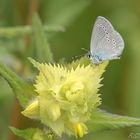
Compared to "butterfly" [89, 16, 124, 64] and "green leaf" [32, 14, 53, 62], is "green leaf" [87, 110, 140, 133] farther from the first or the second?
"green leaf" [32, 14, 53, 62]

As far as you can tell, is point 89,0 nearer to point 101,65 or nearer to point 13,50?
point 13,50

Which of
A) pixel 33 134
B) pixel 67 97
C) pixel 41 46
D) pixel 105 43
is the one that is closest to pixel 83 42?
pixel 41 46

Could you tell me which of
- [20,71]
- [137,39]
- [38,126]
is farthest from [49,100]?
[137,39]

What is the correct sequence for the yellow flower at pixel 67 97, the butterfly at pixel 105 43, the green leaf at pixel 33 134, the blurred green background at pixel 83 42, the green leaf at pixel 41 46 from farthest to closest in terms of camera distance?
1. the blurred green background at pixel 83 42
2. the green leaf at pixel 41 46
3. the butterfly at pixel 105 43
4. the green leaf at pixel 33 134
5. the yellow flower at pixel 67 97

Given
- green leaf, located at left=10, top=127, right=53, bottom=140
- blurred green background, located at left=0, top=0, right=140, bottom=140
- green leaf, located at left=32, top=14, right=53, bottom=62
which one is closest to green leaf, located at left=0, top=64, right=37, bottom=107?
green leaf, located at left=10, top=127, right=53, bottom=140

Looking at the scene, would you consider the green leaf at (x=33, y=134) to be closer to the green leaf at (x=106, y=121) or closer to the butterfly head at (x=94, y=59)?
the green leaf at (x=106, y=121)

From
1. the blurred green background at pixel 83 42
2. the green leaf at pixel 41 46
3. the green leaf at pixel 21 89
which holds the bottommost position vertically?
the blurred green background at pixel 83 42

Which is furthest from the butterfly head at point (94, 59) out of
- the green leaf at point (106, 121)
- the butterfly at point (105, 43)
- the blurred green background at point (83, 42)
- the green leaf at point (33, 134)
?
the blurred green background at point (83, 42)
